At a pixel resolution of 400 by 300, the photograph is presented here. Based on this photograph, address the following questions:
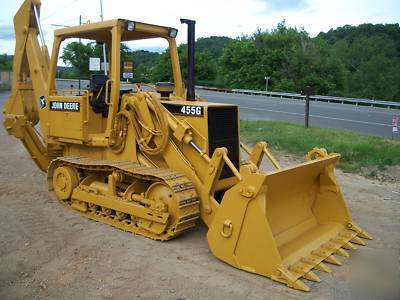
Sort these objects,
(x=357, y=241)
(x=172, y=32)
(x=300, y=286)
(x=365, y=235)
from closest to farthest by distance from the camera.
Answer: (x=300, y=286) < (x=357, y=241) < (x=365, y=235) < (x=172, y=32)

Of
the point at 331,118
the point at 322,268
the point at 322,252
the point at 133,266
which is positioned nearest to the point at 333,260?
the point at 322,252

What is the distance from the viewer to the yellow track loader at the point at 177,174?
4.78m

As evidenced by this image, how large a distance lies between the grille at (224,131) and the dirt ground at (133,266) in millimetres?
1025

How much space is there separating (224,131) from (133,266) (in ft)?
6.71

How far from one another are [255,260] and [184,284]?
0.75 m

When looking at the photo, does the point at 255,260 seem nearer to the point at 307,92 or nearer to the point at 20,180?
the point at 20,180

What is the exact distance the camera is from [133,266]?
479cm

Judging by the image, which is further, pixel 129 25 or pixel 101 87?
pixel 101 87

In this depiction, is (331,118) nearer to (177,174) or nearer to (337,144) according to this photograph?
(337,144)

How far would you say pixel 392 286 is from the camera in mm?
4586

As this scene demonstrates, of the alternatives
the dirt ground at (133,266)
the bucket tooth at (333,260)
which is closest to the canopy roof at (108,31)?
the dirt ground at (133,266)

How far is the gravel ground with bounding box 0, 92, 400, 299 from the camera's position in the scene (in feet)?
14.0

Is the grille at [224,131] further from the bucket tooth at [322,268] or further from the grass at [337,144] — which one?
the grass at [337,144]

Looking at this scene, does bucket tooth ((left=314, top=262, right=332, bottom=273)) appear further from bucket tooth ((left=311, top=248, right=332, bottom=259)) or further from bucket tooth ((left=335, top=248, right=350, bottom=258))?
bucket tooth ((left=335, top=248, right=350, bottom=258))
